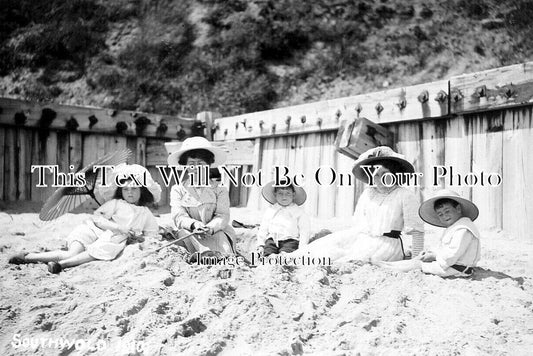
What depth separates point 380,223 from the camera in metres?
4.01

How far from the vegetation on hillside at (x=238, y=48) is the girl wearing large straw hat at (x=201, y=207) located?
21.7 ft

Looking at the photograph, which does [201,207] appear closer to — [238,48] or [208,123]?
[208,123]

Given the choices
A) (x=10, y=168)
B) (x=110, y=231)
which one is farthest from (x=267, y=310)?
(x=10, y=168)

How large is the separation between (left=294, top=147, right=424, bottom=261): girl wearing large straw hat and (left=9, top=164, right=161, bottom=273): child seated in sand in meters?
1.47

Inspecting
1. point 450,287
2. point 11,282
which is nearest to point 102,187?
point 11,282

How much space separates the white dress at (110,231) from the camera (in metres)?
4.16

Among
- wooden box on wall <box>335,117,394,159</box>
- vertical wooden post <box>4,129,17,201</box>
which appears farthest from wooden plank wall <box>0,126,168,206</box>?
wooden box on wall <box>335,117,394,159</box>

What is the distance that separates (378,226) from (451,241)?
2.21ft

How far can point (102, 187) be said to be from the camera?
457cm

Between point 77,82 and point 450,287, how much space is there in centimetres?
1062

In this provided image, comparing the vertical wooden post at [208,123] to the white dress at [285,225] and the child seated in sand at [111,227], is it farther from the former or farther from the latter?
the white dress at [285,225]

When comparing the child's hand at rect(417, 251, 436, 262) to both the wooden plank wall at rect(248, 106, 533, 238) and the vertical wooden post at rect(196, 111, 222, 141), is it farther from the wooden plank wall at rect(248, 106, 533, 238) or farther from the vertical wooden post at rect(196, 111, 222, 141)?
the vertical wooden post at rect(196, 111, 222, 141)

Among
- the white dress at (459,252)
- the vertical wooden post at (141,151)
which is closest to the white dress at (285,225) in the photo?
the white dress at (459,252)

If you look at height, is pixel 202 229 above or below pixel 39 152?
below
